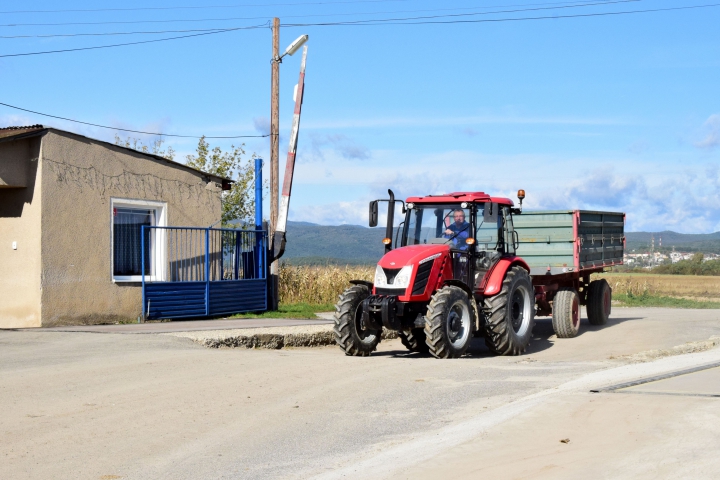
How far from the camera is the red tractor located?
13461 millimetres

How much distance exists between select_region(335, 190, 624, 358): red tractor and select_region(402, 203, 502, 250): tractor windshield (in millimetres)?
16

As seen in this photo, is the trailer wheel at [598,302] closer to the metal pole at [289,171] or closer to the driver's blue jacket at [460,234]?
the driver's blue jacket at [460,234]

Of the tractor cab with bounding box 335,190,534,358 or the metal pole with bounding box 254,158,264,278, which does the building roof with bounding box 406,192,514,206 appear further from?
the metal pole with bounding box 254,158,264,278

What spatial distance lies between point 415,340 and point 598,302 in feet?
21.5

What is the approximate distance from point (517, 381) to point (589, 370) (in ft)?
5.47

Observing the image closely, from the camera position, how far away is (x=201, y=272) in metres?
20.8

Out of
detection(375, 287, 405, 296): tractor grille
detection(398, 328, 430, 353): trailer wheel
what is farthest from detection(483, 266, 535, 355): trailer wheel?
detection(375, 287, 405, 296): tractor grille

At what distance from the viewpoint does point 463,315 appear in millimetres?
13828

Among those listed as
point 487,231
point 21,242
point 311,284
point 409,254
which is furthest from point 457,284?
point 311,284

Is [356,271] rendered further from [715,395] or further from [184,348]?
[715,395]

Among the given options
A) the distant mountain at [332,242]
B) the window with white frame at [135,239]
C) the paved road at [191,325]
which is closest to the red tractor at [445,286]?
the paved road at [191,325]

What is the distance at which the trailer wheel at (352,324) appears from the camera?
13.9 m

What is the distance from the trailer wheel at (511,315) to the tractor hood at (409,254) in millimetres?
1242

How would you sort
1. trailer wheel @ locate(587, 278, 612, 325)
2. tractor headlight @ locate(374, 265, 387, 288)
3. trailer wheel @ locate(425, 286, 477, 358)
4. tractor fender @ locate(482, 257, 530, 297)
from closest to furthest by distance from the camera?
trailer wheel @ locate(425, 286, 477, 358) → tractor headlight @ locate(374, 265, 387, 288) → tractor fender @ locate(482, 257, 530, 297) → trailer wheel @ locate(587, 278, 612, 325)
